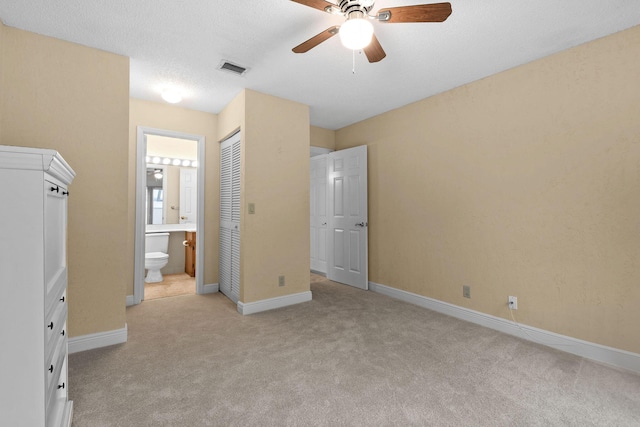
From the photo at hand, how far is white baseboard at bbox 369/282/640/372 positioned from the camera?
6.91 feet

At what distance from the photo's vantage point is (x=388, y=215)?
12.7 feet

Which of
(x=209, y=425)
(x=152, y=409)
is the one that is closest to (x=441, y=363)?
(x=209, y=425)

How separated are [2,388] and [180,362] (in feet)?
4.22

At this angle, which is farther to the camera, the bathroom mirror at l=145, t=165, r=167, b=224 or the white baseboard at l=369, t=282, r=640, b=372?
the bathroom mirror at l=145, t=165, r=167, b=224

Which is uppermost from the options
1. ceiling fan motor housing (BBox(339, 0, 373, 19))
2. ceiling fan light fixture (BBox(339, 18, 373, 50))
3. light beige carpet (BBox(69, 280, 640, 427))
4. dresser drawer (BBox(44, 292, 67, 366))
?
ceiling fan motor housing (BBox(339, 0, 373, 19))

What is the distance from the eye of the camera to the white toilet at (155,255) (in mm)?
4266

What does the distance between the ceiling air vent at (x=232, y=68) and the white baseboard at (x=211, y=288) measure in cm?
268

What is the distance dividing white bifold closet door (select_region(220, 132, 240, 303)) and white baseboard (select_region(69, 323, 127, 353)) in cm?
115

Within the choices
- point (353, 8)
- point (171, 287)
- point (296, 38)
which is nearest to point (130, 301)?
point (171, 287)

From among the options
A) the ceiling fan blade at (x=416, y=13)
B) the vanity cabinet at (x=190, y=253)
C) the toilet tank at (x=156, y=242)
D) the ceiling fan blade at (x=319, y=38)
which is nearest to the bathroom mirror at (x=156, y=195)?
the toilet tank at (x=156, y=242)

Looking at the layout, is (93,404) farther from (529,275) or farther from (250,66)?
(529,275)

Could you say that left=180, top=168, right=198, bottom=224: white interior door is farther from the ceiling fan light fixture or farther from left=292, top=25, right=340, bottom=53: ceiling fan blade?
the ceiling fan light fixture

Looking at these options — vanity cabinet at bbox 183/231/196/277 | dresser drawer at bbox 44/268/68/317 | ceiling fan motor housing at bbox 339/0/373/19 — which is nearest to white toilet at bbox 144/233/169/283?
vanity cabinet at bbox 183/231/196/277

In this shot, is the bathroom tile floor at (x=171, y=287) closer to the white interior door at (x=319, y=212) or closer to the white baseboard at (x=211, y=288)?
the white baseboard at (x=211, y=288)
